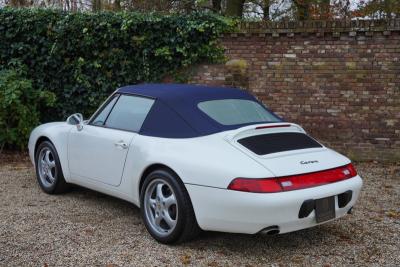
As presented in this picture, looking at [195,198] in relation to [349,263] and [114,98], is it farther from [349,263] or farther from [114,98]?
[114,98]

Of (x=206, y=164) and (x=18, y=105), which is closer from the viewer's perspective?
(x=206, y=164)

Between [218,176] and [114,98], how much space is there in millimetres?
2005

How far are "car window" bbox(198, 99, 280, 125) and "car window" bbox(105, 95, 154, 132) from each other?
2.00ft

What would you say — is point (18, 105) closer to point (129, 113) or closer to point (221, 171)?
point (129, 113)

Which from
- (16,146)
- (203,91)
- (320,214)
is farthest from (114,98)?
(16,146)

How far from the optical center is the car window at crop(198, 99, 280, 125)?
4879mm

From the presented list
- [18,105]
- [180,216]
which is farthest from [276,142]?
Answer: [18,105]

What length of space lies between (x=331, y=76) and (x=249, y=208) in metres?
5.13

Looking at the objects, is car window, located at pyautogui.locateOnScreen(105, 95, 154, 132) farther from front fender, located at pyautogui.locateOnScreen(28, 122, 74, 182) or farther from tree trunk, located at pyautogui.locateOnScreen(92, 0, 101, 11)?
tree trunk, located at pyautogui.locateOnScreen(92, 0, 101, 11)

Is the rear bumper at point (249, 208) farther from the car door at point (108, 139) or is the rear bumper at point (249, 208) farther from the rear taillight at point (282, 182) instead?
the car door at point (108, 139)

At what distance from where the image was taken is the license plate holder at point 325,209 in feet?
13.8

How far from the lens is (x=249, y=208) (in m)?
3.99

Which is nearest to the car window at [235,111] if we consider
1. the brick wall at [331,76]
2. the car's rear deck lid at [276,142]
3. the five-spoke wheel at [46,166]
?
the car's rear deck lid at [276,142]

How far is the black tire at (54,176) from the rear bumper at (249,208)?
2364 mm
